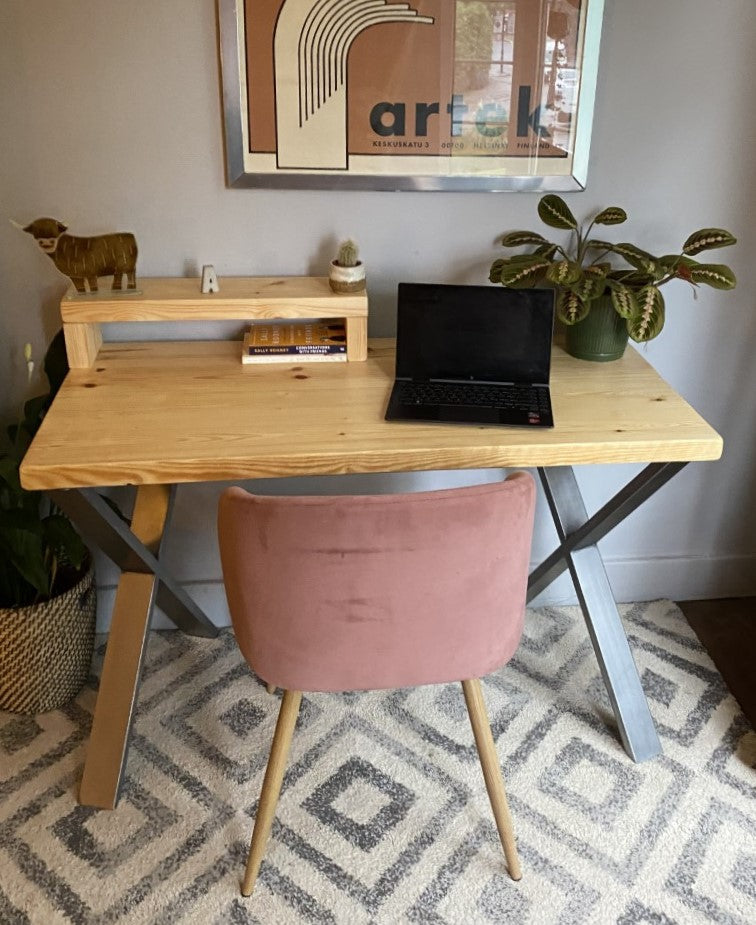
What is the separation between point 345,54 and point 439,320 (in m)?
0.55

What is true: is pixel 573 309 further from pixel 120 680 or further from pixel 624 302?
pixel 120 680

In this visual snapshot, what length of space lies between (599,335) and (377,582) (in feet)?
2.72

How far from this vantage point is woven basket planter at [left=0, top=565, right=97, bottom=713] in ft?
5.82

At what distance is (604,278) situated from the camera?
168cm

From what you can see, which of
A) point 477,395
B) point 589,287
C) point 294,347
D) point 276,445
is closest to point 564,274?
point 589,287

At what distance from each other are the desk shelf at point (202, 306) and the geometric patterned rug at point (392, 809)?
0.82 meters

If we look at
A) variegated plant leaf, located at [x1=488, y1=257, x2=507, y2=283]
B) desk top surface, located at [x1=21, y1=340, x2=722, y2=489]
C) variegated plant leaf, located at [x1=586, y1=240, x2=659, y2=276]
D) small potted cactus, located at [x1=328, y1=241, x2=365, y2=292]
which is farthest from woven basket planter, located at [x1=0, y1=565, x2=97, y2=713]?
variegated plant leaf, located at [x1=586, y1=240, x2=659, y2=276]

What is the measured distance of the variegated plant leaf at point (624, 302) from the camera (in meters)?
1.61

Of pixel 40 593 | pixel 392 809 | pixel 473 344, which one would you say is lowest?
pixel 392 809

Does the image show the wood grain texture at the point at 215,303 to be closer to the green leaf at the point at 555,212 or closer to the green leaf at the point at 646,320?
the green leaf at the point at 555,212

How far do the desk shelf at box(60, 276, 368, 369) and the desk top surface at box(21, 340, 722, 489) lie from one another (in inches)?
2.7

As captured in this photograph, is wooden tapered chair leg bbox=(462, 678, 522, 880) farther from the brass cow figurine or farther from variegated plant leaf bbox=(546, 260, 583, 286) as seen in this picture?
the brass cow figurine

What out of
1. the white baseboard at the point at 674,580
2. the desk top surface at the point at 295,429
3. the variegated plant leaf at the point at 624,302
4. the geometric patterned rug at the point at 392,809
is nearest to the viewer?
the desk top surface at the point at 295,429

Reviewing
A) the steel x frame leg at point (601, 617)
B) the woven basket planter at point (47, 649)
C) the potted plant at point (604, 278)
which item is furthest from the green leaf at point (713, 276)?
the woven basket planter at point (47, 649)
